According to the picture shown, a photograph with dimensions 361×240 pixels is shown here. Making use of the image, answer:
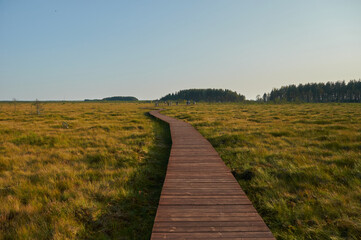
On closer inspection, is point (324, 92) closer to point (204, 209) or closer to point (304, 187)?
point (304, 187)

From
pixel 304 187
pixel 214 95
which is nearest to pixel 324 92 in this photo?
pixel 214 95

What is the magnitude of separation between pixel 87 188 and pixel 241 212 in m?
3.68

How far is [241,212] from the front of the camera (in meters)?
3.21

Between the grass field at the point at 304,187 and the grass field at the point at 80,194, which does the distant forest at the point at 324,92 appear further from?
the grass field at the point at 80,194

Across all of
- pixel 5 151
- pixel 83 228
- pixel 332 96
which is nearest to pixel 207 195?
pixel 83 228

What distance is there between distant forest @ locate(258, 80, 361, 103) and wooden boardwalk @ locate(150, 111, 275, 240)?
3886 inches

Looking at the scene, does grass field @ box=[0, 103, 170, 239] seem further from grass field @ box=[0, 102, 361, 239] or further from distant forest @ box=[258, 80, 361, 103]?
distant forest @ box=[258, 80, 361, 103]

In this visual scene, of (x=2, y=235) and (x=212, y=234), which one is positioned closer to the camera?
(x=212, y=234)

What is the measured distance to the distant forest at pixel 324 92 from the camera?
94812 millimetres

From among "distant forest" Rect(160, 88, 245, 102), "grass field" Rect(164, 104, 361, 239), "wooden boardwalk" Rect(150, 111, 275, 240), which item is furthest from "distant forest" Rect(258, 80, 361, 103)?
"wooden boardwalk" Rect(150, 111, 275, 240)

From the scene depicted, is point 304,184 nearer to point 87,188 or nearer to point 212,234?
point 212,234

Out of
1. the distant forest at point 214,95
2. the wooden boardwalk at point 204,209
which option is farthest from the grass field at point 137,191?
the distant forest at point 214,95

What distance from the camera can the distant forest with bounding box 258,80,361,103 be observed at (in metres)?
94.8

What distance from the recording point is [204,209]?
3316 mm
